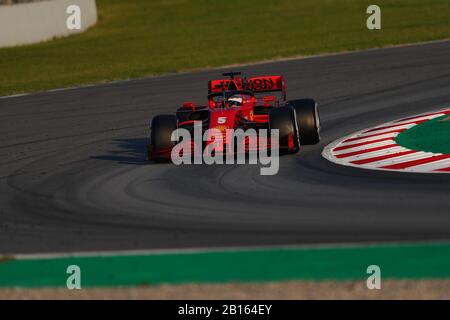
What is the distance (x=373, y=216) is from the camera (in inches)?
479

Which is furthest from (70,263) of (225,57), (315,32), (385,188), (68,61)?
(315,32)

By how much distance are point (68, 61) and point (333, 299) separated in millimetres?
29428

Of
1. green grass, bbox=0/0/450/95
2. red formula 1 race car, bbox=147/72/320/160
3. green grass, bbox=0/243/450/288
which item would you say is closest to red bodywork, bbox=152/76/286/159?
red formula 1 race car, bbox=147/72/320/160

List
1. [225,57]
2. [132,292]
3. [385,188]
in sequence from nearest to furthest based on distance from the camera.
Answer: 1. [132,292]
2. [385,188]
3. [225,57]

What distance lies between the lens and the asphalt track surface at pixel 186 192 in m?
11.9

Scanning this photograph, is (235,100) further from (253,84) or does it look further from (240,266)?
(240,266)

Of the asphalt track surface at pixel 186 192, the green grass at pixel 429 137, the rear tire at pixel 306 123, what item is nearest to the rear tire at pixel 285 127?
the asphalt track surface at pixel 186 192

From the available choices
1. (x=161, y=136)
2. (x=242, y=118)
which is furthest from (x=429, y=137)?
(x=161, y=136)

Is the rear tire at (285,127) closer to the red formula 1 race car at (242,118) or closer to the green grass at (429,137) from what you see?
the red formula 1 race car at (242,118)

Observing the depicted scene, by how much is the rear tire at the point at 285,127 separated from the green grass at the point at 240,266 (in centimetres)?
582

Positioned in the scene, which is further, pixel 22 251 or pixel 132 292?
pixel 22 251

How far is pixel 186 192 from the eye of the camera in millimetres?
14398
